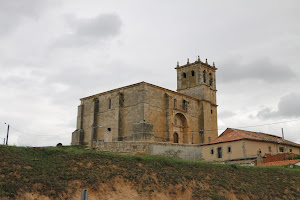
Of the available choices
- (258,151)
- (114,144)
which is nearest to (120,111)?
(114,144)

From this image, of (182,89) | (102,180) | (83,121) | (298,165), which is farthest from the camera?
(182,89)

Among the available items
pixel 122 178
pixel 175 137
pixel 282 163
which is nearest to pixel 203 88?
pixel 175 137

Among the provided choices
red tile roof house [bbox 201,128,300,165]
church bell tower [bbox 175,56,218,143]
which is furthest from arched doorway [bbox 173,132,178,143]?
red tile roof house [bbox 201,128,300,165]

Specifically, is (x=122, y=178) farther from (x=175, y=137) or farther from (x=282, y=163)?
(x=175, y=137)

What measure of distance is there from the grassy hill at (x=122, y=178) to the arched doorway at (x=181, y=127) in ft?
54.8

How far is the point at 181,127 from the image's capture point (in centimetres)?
4562

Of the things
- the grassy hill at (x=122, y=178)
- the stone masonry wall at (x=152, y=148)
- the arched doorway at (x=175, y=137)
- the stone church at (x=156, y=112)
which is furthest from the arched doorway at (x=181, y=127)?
the grassy hill at (x=122, y=178)

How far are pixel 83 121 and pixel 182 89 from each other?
53.3 feet

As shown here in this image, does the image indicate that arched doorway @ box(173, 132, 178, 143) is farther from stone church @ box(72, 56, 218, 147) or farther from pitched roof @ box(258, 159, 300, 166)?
pitched roof @ box(258, 159, 300, 166)

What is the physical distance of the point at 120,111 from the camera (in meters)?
42.9

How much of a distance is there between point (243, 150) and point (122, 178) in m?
16.9

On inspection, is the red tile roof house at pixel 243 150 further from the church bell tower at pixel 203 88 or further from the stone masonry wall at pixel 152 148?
the church bell tower at pixel 203 88

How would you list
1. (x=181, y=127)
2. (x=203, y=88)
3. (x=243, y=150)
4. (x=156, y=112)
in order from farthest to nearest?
(x=203, y=88) → (x=181, y=127) → (x=156, y=112) → (x=243, y=150)

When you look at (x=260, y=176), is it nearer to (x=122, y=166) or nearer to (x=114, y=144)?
(x=122, y=166)
